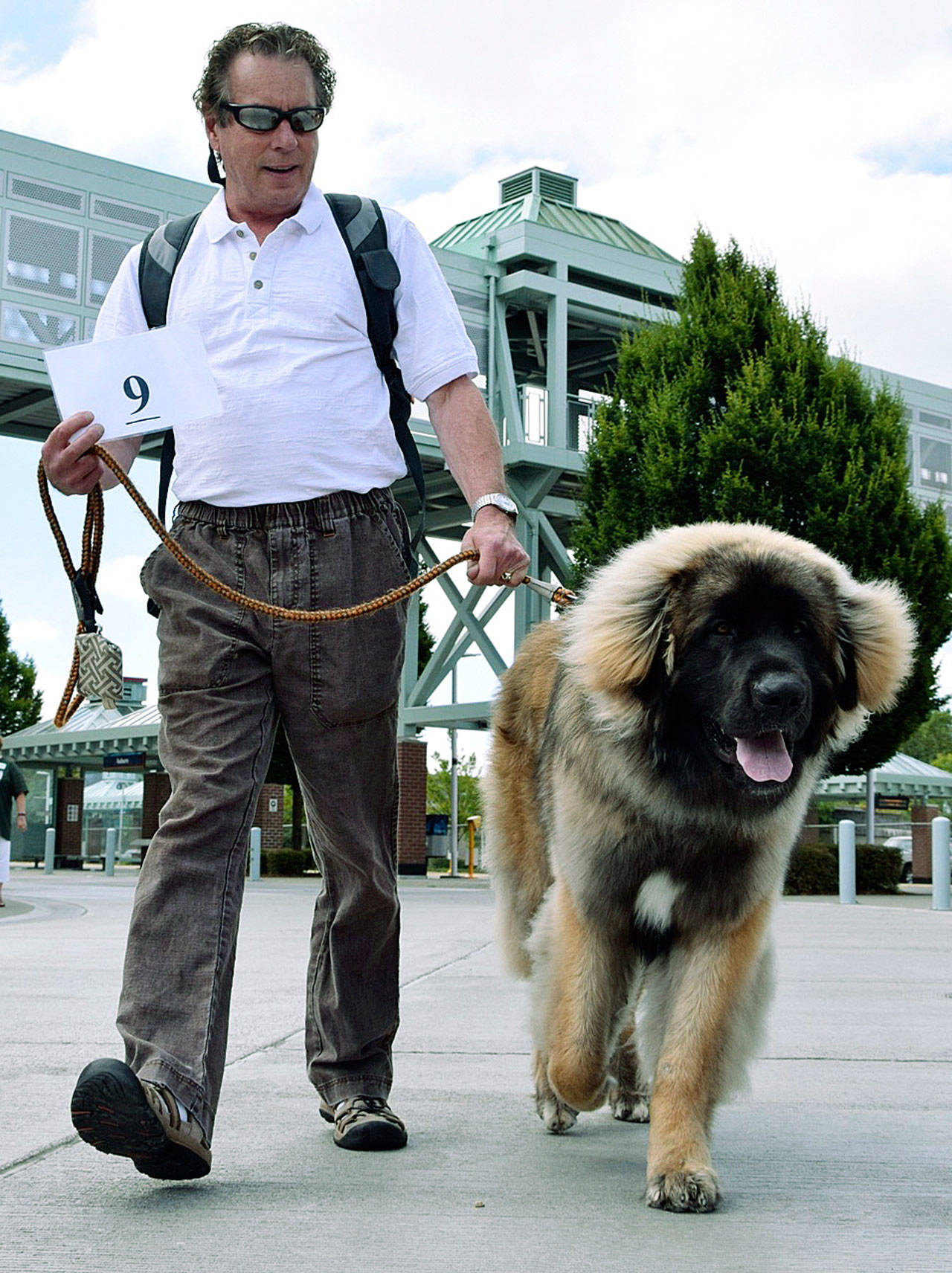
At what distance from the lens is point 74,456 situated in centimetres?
338

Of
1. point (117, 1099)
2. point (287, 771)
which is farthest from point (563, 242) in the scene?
point (117, 1099)

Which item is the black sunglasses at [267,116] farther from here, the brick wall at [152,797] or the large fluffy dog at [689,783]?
the brick wall at [152,797]

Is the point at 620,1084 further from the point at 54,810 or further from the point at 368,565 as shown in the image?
the point at 54,810

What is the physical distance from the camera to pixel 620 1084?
4.15m

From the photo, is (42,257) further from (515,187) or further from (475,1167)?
(475,1167)

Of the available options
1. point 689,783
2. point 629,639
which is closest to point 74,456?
point 629,639

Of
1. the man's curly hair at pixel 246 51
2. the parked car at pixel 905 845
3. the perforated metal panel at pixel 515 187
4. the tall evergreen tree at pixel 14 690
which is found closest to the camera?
the man's curly hair at pixel 246 51

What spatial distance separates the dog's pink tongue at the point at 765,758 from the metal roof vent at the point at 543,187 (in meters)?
26.8

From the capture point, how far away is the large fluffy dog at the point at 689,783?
3.27 meters

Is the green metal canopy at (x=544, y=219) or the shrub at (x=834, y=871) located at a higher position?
the green metal canopy at (x=544, y=219)

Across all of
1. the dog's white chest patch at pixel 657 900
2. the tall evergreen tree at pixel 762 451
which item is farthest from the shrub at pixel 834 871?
the dog's white chest patch at pixel 657 900

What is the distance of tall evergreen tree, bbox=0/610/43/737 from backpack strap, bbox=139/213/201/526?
45762 mm

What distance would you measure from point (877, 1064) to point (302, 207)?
11.1ft

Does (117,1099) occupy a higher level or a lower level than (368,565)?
lower
